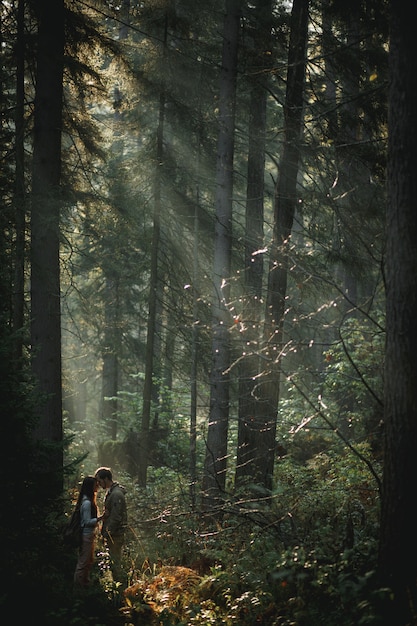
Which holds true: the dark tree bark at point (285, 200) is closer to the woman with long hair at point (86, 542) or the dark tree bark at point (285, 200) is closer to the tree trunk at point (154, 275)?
the woman with long hair at point (86, 542)

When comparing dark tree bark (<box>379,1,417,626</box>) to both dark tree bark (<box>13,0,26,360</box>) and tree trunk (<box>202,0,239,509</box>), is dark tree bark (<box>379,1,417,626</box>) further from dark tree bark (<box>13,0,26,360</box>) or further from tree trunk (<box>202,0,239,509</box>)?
dark tree bark (<box>13,0,26,360</box>)

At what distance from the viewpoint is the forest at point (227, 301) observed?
19.2 feet

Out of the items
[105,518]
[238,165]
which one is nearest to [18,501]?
[105,518]

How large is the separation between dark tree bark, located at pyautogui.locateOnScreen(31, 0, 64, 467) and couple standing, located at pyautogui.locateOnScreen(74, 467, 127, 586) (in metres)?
2.84

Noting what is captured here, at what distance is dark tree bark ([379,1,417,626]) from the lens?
5.64m

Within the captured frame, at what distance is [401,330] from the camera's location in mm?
5699

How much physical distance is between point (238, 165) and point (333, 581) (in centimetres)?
1842

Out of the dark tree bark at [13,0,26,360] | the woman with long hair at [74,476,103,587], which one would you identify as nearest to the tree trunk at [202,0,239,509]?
the woman with long hair at [74,476,103,587]

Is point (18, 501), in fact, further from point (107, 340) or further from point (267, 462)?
point (107, 340)

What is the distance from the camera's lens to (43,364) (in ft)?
38.6

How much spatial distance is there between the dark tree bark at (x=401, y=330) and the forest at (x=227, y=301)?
2 centimetres

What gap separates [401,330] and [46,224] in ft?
27.0

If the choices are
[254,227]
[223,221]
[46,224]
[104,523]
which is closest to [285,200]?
[223,221]

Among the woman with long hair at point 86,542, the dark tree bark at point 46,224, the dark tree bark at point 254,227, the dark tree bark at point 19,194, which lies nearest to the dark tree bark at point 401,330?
the woman with long hair at point 86,542
